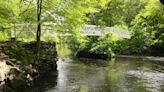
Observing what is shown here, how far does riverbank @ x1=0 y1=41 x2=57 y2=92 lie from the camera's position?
54.3 ft

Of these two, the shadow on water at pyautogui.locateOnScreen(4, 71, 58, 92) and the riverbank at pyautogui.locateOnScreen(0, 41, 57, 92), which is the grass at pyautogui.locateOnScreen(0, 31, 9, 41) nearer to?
the riverbank at pyautogui.locateOnScreen(0, 41, 57, 92)

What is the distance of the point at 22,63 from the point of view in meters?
19.7

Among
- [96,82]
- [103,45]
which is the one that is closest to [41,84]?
[96,82]

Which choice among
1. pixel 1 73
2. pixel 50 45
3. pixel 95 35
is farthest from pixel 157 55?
pixel 1 73

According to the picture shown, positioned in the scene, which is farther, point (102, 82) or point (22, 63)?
point (102, 82)

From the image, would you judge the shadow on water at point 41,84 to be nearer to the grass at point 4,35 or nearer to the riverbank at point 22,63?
the riverbank at point 22,63

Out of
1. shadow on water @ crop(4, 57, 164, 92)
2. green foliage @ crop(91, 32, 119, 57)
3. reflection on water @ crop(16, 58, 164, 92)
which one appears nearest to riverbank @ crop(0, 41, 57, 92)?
shadow on water @ crop(4, 57, 164, 92)

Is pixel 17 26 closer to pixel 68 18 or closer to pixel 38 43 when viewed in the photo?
pixel 38 43

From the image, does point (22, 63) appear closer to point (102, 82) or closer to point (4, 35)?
point (4, 35)

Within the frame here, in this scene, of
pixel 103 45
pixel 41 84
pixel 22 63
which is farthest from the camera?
pixel 103 45

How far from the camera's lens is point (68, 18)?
20.5 metres

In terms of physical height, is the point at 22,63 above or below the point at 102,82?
above

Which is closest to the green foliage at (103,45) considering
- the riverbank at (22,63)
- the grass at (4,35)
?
the riverbank at (22,63)

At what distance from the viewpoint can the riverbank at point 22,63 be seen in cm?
1656
